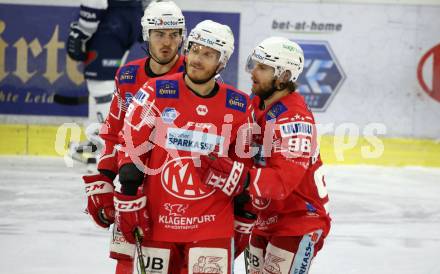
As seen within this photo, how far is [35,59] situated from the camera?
8.51 meters

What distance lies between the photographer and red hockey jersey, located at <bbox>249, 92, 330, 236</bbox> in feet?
11.8

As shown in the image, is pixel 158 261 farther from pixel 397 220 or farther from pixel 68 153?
pixel 68 153

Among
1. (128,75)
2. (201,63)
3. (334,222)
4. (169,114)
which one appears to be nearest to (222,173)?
(169,114)

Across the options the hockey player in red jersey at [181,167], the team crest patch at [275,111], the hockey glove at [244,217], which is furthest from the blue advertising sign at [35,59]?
the hockey player in red jersey at [181,167]

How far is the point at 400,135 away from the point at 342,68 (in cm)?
76

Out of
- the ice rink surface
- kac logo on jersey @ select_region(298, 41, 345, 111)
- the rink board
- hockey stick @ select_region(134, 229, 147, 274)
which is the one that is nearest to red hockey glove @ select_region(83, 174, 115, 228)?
hockey stick @ select_region(134, 229, 147, 274)

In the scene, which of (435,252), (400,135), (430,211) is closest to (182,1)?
(400,135)

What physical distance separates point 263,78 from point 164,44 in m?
0.48

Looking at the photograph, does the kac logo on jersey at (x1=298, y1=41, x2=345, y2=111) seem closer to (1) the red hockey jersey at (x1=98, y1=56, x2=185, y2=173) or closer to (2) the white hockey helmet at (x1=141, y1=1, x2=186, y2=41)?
(2) the white hockey helmet at (x1=141, y1=1, x2=186, y2=41)

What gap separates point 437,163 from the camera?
8359mm

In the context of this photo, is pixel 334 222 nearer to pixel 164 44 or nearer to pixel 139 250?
pixel 164 44

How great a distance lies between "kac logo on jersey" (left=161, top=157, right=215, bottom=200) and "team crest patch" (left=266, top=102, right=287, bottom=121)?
44cm

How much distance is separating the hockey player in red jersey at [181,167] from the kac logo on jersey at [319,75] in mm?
5026

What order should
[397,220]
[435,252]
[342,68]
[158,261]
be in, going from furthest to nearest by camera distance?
[342,68] < [397,220] < [435,252] < [158,261]
